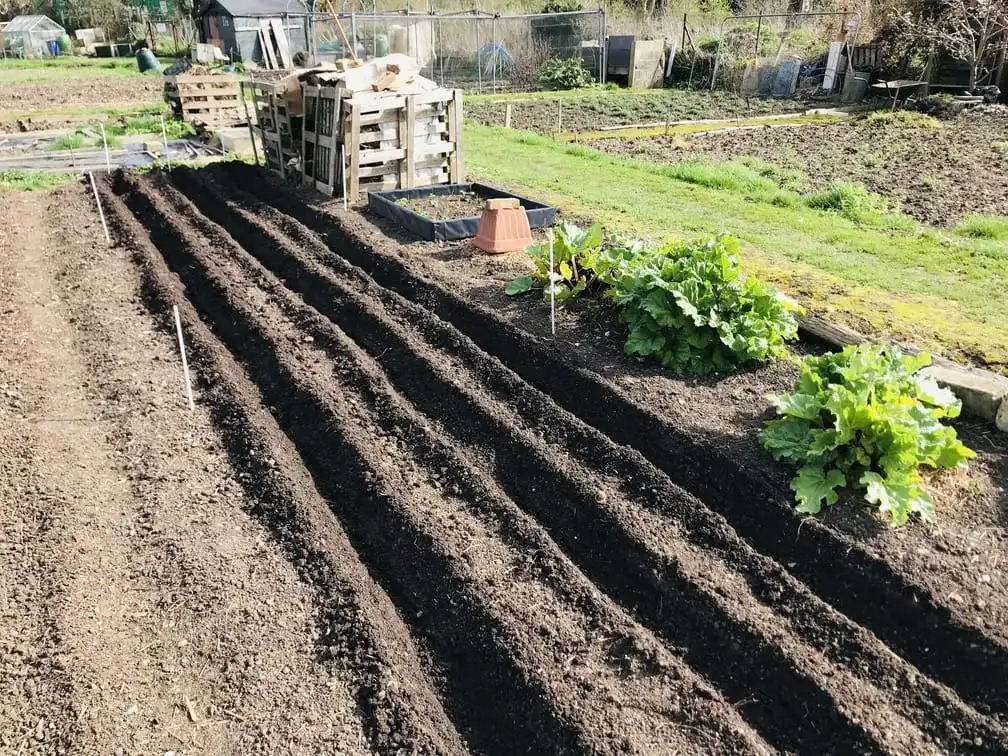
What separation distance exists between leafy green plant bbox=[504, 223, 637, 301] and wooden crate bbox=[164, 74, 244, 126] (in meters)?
14.3

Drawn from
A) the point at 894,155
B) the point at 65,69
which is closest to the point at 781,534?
the point at 894,155

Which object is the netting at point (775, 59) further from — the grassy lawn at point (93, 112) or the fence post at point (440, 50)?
the grassy lawn at point (93, 112)

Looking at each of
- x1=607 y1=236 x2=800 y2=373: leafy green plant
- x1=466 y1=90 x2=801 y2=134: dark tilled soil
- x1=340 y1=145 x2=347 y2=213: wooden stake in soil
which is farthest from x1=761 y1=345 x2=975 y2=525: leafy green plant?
x1=466 y1=90 x2=801 y2=134: dark tilled soil

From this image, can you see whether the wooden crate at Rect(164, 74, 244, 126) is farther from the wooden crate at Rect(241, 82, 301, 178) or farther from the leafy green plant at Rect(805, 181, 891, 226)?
the leafy green plant at Rect(805, 181, 891, 226)

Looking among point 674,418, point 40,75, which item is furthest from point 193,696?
point 40,75

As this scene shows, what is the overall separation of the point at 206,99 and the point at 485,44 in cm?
1157

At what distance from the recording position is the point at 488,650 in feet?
11.9

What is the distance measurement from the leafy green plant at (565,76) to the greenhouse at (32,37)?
3306 centimetres

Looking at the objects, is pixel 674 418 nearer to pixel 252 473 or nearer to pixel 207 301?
pixel 252 473

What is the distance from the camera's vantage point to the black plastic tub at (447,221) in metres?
9.28

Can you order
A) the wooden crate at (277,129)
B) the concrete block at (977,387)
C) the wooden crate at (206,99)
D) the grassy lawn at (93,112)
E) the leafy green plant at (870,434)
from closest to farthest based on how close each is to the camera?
the leafy green plant at (870,434), the concrete block at (977,387), the wooden crate at (277,129), the wooden crate at (206,99), the grassy lawn at (93,112)

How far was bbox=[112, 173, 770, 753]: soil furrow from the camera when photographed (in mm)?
3316

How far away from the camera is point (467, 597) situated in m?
3.93

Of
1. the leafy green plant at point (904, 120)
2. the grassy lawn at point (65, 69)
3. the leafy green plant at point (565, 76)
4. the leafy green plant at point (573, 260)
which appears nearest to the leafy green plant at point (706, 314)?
the leafy green plant at point (573, 260)
